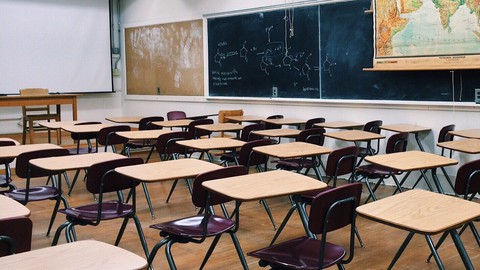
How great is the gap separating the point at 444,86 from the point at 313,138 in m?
1.65

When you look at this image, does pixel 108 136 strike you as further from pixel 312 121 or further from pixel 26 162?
pixel 312 121

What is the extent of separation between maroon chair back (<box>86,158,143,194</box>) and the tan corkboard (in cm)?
616

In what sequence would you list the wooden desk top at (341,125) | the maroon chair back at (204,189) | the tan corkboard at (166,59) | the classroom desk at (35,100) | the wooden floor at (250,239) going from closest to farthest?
the maroon chair back at (204,189), the wooden floor at (250,239), the wooden desk top at (341,125), the classroom desk at (35,100), the tan corkboard at (166,59)

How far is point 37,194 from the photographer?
448 centimetres

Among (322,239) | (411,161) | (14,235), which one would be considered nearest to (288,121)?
(411,161)

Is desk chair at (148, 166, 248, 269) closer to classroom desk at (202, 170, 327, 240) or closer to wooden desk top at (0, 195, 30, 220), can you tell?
classroom desk at (202, 170, 327, 240)

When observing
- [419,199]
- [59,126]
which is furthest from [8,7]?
[419,199]

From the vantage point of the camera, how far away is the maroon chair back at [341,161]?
14.8 ft

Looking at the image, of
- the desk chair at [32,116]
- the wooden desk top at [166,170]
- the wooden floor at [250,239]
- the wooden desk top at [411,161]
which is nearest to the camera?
the wooden desk top at [166,170]

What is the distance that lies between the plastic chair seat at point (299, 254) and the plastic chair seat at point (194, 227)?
459 millimetres

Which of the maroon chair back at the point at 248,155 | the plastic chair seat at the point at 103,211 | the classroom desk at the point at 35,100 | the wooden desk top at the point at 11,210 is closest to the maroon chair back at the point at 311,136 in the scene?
the maroon chair back at the point at 248,155

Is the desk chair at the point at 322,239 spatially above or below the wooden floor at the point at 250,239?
above

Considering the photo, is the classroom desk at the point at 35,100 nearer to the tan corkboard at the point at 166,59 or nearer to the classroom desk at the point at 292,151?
the tan corkboard at the point at 166,59

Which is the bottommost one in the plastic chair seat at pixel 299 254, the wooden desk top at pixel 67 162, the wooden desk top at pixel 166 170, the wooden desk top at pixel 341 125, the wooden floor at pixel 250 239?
the wooden floor at pixel 250 239
